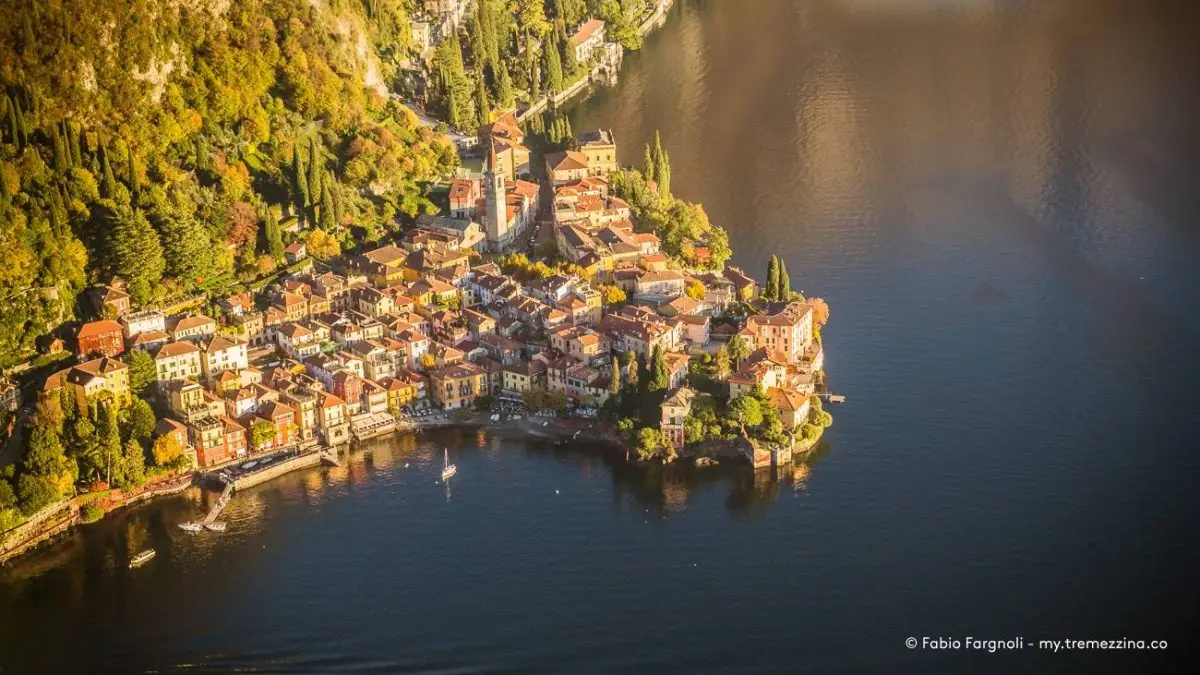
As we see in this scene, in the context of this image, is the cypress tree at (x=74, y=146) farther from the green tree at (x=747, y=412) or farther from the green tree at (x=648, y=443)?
the green tree at (x=747, y=412)

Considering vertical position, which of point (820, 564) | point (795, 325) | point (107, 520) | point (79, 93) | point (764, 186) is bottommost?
point (820, 564)

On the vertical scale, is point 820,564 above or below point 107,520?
below

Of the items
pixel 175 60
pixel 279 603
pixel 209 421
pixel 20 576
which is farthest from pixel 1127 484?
pixel 175 60

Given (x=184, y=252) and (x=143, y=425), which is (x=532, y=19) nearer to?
(x=184, y=252)

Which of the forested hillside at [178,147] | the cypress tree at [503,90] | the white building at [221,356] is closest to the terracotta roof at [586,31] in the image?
the cypress tree at [503,90]

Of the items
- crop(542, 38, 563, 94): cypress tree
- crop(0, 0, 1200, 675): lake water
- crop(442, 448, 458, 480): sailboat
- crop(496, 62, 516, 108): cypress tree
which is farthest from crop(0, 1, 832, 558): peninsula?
crop(542, 38, 563, 94): cypress tree

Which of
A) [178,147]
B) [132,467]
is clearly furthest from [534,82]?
[132,467]

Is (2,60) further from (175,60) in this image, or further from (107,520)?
(107,520)
